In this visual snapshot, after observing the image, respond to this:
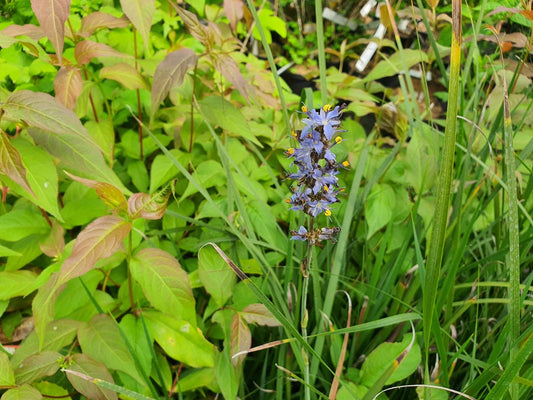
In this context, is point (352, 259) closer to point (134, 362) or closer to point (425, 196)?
point (425, 196)

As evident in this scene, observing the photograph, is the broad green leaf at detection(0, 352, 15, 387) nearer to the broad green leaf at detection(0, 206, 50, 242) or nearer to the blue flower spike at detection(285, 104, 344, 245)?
the broad green leaf at detection(0, 206, 50, 242)

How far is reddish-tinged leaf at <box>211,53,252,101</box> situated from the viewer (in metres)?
1.12

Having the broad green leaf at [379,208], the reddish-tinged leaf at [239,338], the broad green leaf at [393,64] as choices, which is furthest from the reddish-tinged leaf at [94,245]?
the broad green leaf at [393,64]

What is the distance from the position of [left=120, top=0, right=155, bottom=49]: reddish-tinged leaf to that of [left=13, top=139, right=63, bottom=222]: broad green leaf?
1.18ft

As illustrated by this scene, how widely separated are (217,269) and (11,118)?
1.83 feet

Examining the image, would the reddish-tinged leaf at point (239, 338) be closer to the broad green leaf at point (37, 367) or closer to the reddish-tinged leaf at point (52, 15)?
the broad green leaf at point (37, 367)

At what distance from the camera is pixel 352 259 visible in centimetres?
147

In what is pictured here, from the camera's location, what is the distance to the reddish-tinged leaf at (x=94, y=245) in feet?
2.71

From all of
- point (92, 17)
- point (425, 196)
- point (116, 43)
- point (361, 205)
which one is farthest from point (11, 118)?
point (425, 196)

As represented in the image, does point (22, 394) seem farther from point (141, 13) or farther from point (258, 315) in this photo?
point (141, 13)

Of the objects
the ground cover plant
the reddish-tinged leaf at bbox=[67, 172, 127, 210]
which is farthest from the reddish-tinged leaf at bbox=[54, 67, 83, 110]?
the reddish-tinged leaf at bbox=[67, 172, 127, 210]

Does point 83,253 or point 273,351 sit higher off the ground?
point 83,253

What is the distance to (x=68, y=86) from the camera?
1.08 metres

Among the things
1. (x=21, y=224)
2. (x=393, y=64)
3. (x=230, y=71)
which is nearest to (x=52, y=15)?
(x=230, y=71)
